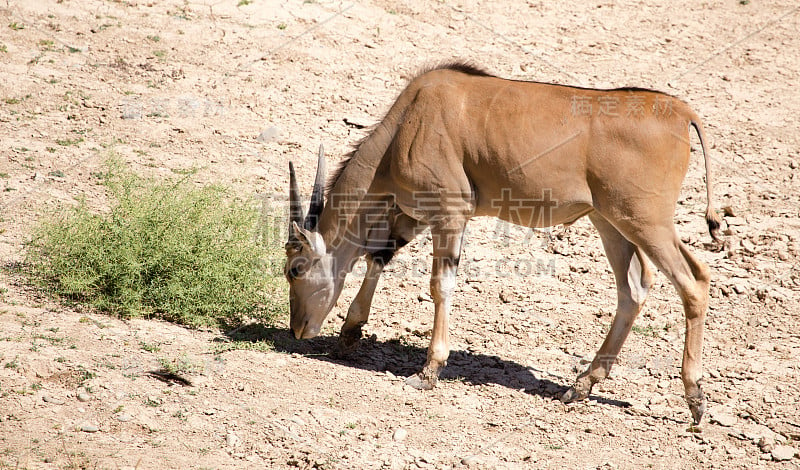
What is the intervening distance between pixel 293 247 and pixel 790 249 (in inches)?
238

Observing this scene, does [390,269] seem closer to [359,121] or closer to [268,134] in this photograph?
[268,134]

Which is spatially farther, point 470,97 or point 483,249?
point 483,249

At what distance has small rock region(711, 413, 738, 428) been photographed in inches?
279

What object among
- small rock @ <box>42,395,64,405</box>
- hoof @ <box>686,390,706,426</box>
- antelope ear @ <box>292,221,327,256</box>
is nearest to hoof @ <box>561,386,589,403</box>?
hoof @ <box>686,390,706,426</box>

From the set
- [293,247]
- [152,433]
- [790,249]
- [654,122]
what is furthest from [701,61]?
[152,433]

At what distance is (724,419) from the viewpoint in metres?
7.15

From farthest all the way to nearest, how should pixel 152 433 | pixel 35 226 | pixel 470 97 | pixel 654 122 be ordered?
pixel 35 226 → pixel 470 97 → pixel 654 122 → pixel 152 433

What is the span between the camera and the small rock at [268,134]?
11.5 metres

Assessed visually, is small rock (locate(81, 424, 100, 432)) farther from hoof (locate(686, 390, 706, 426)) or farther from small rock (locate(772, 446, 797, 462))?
small rock (locate(772, 446, 797, 462))

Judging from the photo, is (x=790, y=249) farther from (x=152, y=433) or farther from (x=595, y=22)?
(x=152, y=433)

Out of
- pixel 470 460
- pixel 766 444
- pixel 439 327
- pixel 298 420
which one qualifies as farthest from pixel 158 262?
pixel 766 444

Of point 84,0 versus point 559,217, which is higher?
point 84,0

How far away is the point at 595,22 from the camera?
1524cm

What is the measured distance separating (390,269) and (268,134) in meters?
3.04
